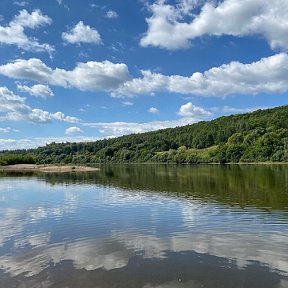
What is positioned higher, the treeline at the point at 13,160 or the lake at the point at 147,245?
the treeline at the point at 13,160

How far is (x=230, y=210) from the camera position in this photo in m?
34.2

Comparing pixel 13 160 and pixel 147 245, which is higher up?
pixel 13 160

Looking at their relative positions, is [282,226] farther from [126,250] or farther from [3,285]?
[3,285]

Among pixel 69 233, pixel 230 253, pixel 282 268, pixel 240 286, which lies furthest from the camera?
pixel 69 233

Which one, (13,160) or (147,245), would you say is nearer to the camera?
(147,245)

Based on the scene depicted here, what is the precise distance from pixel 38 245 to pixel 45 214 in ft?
41.2

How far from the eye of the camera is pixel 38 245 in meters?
22.4

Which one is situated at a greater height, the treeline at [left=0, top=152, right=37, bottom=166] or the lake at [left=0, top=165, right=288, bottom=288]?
the treeline at [left=0, top=152, right=37, bottom=166]

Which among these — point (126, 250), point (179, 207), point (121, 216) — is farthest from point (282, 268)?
point (179, 207)

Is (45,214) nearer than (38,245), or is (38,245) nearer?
(38,245)

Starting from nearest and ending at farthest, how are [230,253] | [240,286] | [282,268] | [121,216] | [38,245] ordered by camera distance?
1. [240,286]
2. [282,268]
3. [230,253]
4. [38,245]
5. [121,216]

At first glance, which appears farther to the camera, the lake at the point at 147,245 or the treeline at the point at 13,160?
the treeline at the point at 13,160

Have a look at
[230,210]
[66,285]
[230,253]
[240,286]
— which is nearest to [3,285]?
[66,285]

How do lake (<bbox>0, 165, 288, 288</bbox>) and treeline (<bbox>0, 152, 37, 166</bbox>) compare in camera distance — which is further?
treeline (<bbox>0, 152, 37, 166</bbox>)
